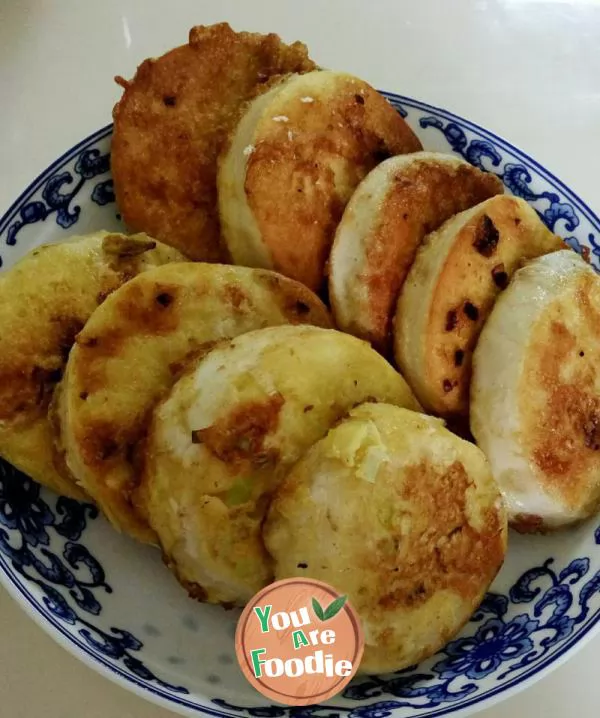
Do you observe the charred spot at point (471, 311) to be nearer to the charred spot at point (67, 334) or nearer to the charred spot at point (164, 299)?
the charred spot at point (164, 299)

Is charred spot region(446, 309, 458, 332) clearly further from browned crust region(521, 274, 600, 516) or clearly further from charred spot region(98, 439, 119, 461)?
charred spot region(98, 439, 119, 461)

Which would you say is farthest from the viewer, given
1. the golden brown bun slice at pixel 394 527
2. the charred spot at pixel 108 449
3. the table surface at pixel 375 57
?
the table surface at pixel 375 57

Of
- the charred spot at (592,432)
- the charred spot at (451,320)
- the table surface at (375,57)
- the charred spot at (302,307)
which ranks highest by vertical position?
the table surface at (375,57)

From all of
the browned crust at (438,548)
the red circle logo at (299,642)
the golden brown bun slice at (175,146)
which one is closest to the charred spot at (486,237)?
the browned crust at (438,548)

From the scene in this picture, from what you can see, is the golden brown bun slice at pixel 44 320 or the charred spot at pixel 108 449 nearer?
the charred spot at pixel 108 449

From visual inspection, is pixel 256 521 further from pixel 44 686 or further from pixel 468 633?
pixel 44 686

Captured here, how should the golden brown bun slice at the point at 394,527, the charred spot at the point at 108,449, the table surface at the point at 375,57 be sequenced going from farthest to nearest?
the table surface at the point at 375,57
the charred spot at the point at 108,449
the golden brown bun slice at the point at 394,527

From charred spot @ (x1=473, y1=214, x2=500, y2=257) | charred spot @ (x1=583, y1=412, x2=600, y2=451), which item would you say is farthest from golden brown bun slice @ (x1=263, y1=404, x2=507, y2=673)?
charred spot @ (x1=473, y1=214, x2=500, y2=257)
